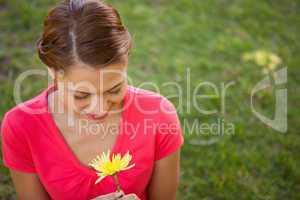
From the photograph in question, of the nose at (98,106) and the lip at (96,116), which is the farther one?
the lip at (96,116)

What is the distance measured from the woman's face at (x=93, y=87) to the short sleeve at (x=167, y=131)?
0.21 metres

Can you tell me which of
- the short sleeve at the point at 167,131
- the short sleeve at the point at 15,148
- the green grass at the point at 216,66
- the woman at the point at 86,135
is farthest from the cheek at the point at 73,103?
the green grass at the point at 216,66

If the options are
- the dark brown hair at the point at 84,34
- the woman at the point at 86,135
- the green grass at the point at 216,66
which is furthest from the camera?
the green grass at the point at 216,66

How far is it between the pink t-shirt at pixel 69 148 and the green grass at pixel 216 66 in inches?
34.7

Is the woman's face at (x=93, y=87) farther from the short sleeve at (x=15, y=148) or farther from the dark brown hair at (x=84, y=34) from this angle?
the short sleeve at (x=15, y=148)

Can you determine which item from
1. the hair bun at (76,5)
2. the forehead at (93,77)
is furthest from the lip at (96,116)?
the hair bun at (76,5)

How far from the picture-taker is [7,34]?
12.6 feet

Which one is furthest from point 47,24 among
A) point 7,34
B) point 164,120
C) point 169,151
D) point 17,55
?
point 7,34

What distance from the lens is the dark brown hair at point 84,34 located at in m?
1.57

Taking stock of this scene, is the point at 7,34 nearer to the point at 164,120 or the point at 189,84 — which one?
the point at 189,84

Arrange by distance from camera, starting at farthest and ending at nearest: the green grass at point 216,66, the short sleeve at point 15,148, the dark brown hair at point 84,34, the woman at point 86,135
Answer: the green grass at point 216,66, the short sleeve at point 15,148, the woman at point 86,135, the dark brown hair at point 84,34

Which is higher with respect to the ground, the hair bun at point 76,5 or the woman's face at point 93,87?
the hair bun at point 76,5

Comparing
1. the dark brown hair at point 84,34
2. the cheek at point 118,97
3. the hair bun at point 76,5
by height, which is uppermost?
the hair bun at point 76,5

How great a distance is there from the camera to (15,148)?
184cm
